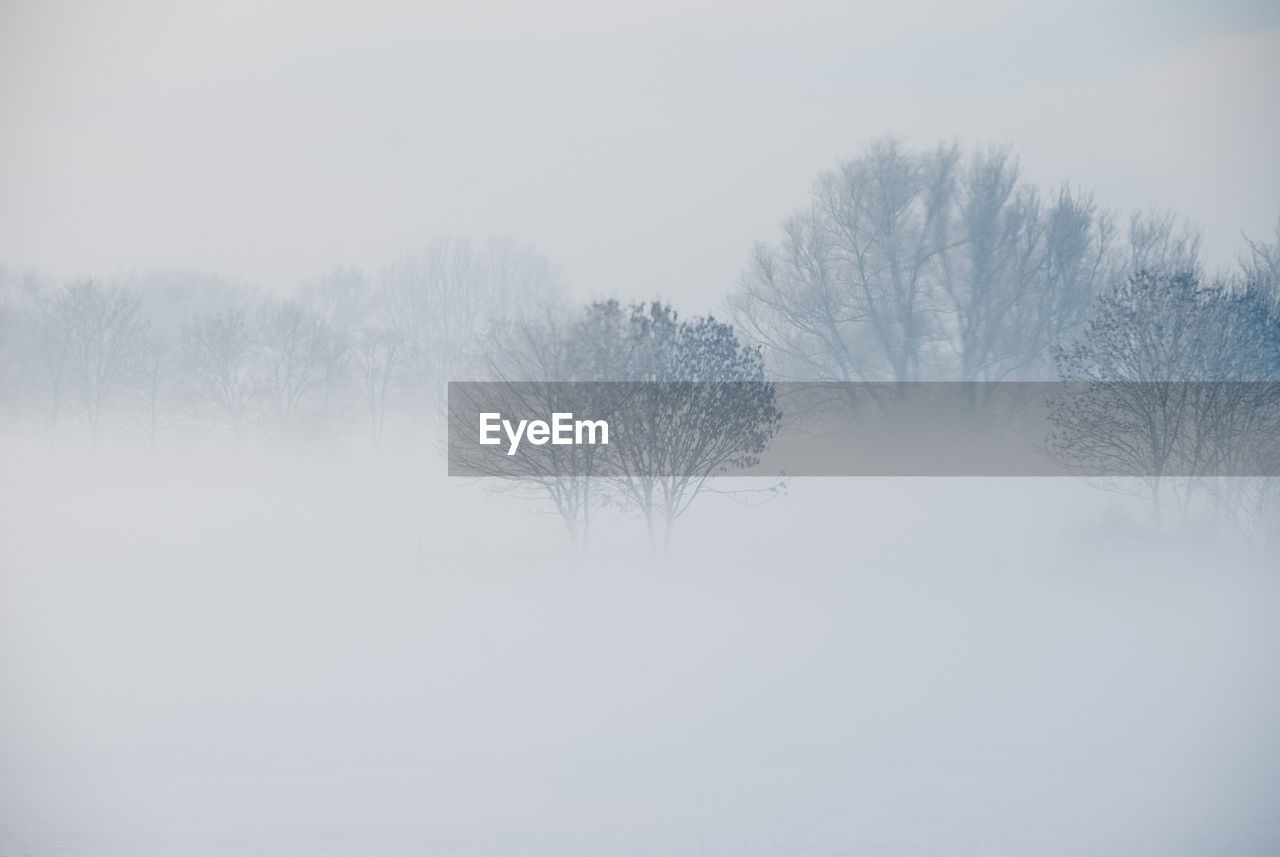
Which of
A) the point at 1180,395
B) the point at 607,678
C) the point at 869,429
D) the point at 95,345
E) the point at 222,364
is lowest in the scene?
the point at 607,678

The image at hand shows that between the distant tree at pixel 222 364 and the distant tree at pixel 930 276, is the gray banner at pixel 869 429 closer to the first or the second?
the distant tree at pixel 930 276

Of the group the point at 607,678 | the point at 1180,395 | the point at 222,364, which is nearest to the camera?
the point at 607,678

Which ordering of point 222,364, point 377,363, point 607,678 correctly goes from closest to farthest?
1. point 607,678
2. point 377,363
3. point 222,364

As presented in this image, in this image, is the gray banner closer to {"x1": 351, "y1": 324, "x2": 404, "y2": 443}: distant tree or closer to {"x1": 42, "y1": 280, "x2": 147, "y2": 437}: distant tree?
{"x1": 351, "y1": 324, "x2": 404, "y2": 443}: distant tree

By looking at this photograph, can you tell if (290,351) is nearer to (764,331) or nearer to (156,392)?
(156,392)

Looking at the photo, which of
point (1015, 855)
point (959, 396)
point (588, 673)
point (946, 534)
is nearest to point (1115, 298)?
point (959, 396)

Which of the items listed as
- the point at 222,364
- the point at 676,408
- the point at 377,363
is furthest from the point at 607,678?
the point at 222,364

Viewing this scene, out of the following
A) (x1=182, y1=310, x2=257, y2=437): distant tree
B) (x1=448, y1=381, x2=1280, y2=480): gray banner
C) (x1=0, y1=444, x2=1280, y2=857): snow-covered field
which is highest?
(x1=182, y1=310, x2=257, y2=437): distant tree

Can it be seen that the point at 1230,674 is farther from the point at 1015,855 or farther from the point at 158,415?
the point at 158,415

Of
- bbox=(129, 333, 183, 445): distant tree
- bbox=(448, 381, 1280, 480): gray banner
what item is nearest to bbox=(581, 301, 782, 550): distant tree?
bbox=(448, 381, 1280, 480): gray banner

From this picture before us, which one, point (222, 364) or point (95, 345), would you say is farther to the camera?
point (222, 364)

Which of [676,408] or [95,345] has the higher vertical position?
[95,345]

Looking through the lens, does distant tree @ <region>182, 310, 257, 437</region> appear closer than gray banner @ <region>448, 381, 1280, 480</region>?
No

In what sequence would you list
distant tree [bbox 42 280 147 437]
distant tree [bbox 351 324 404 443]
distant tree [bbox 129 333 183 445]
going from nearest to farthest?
distant tree [bbox 42 280 147 437] < distant tree [bbox 351 324 404 443] < distant tree [bbox 129 333 183 445]
